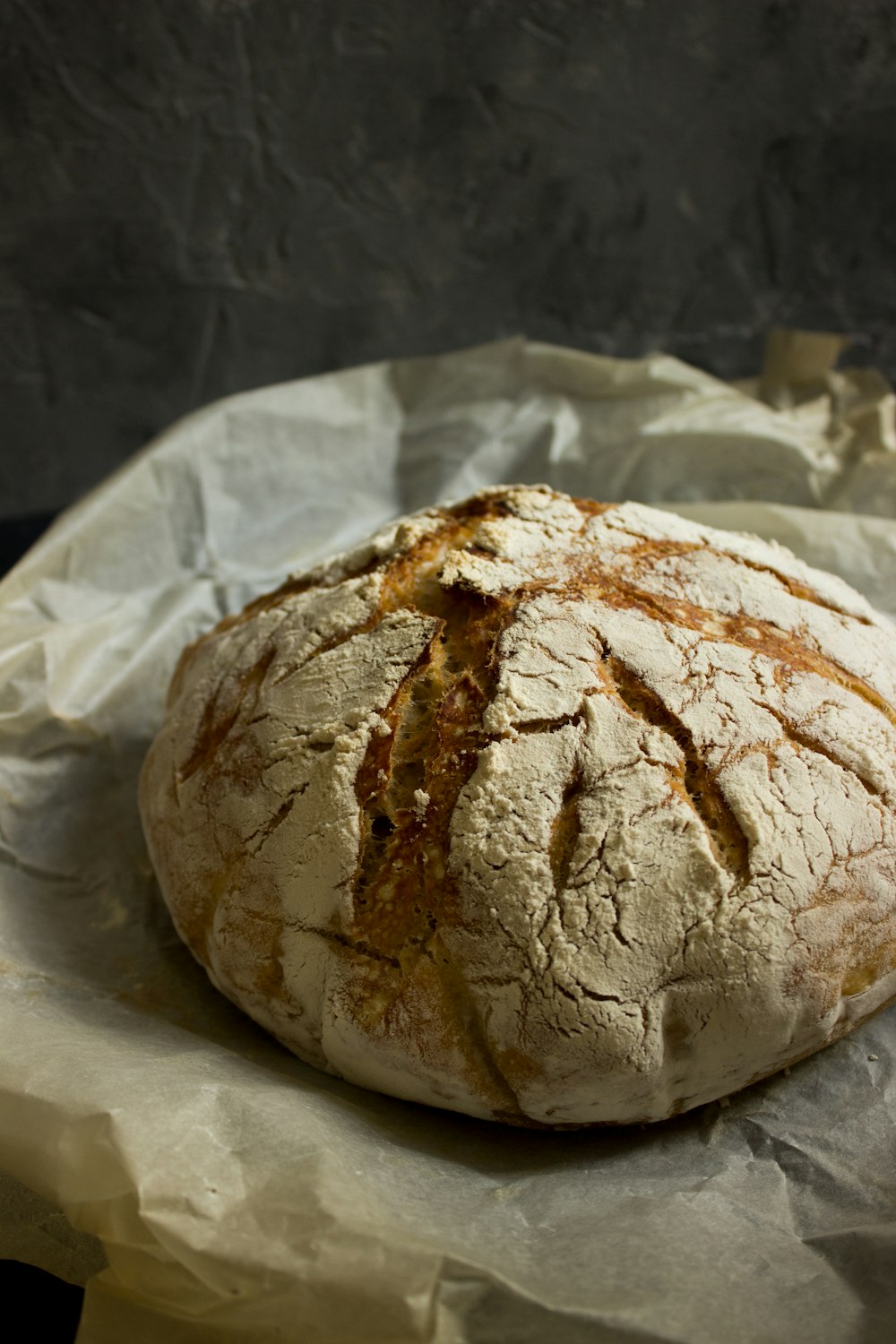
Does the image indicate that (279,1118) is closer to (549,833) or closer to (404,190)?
(549,833)

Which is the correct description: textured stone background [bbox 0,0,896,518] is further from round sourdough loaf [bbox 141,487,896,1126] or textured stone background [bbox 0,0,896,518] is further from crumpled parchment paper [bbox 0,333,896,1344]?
round sourdough loaf [bbox 141,487,896,1126]

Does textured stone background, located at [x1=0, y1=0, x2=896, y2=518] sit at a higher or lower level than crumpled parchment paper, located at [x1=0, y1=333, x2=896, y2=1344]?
higher

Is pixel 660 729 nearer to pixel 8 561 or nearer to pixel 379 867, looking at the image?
pixel 379 867

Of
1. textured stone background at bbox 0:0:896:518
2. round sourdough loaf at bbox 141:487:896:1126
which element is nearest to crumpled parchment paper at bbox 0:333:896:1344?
round sourdough loaf at bbox 141:487:896:1126

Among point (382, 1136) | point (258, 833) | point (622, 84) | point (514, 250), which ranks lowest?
point (382, 1136)

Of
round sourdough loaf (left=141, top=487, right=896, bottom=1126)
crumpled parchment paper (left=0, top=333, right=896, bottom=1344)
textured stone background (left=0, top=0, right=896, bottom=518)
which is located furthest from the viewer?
textured stone background (left=0, top=0, right=896, bottom=518)

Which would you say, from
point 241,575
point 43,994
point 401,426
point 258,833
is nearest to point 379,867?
point 258,833

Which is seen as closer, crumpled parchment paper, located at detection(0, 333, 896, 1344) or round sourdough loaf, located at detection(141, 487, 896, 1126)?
crumpled parchment paper, located at detection(0, 333, 896, 1344)
